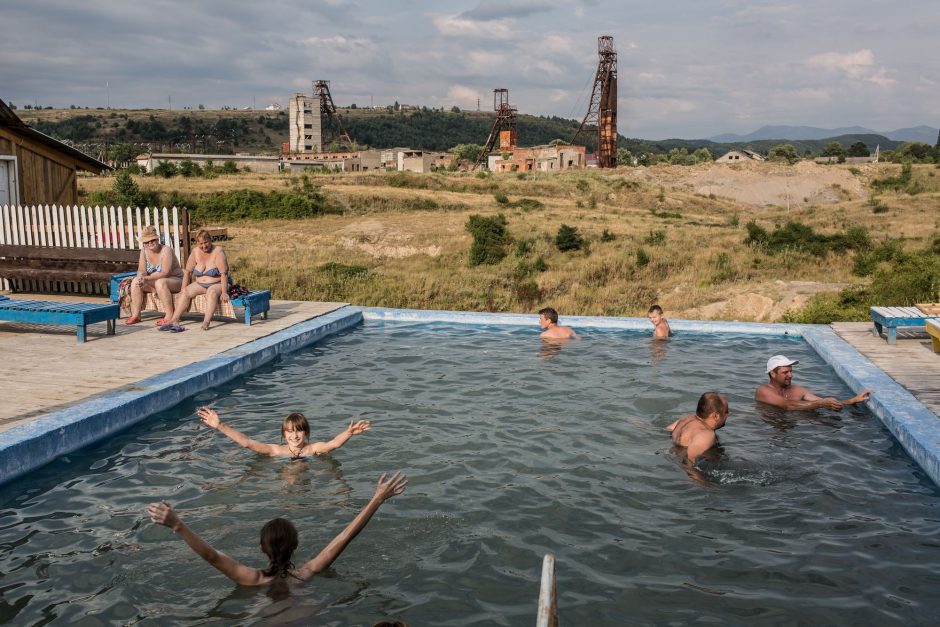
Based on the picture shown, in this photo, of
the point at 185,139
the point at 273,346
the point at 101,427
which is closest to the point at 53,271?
the point at 273,346

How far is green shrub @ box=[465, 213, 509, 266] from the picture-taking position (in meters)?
25.4

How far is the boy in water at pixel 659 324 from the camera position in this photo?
36.4 feet

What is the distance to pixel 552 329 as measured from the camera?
439 inches

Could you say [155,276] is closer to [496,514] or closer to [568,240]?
[496,514]

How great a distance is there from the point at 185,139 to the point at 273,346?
121687mm

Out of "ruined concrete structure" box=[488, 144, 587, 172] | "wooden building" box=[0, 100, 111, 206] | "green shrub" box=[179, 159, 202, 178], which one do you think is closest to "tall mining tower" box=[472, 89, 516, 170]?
"ruined concrete structure" box=[488, 144, 587, 172]

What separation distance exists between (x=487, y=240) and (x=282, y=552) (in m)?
22.6

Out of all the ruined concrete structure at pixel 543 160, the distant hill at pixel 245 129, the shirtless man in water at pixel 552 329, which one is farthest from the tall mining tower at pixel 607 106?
the shirtless man in water at pixel 552 329

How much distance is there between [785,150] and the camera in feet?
269

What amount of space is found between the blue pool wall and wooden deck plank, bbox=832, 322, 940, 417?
0.12 metres

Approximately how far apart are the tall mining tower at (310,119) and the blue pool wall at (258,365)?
116135 millimetres

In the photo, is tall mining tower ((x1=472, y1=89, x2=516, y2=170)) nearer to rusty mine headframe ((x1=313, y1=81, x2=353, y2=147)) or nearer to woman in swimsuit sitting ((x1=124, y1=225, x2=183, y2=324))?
rusty mine headframe ((x1=313, y1=81, x2=353, y2=147))

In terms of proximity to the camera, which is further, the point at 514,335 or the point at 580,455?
the point at 514,335

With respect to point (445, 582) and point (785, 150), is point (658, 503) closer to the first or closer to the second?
point (445, 582)
